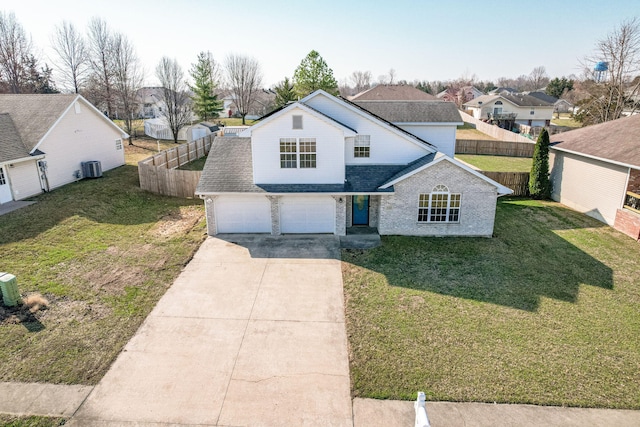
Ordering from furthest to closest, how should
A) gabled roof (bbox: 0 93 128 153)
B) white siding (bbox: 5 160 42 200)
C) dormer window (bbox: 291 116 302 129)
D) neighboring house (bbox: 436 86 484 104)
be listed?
neighboring house (bbox: 436 86 484 104) → gabled roof (bbox: 0 93 128 153) → white siding (bbox: 5 160 42 200) → dormer window (bbox: 291 116 302 129)

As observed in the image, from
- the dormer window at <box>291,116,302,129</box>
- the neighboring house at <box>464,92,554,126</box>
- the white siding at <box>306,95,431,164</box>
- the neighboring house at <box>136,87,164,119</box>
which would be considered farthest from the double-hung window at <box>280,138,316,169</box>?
the neighboring house at <box>136,87,164,119</box>

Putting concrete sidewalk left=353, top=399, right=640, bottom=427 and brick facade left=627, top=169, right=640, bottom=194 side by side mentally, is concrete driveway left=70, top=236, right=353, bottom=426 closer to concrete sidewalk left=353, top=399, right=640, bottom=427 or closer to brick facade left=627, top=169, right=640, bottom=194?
concrete sidewalk left=353, top=399, right=640, bottom=427

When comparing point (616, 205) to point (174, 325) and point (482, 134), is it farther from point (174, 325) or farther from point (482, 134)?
point (482, 134)

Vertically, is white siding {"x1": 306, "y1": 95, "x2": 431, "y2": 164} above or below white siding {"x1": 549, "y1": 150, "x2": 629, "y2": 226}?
above

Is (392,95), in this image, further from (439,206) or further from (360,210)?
(439,206)

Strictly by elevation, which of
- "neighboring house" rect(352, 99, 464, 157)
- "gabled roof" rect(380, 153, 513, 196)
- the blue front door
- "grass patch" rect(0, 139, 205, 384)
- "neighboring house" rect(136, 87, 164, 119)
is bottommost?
"grass patch" rect(0, 139, 205, 384)

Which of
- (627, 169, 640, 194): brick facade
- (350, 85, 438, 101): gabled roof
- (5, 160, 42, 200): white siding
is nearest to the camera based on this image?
(627, 169, 640, 194): brick facade
